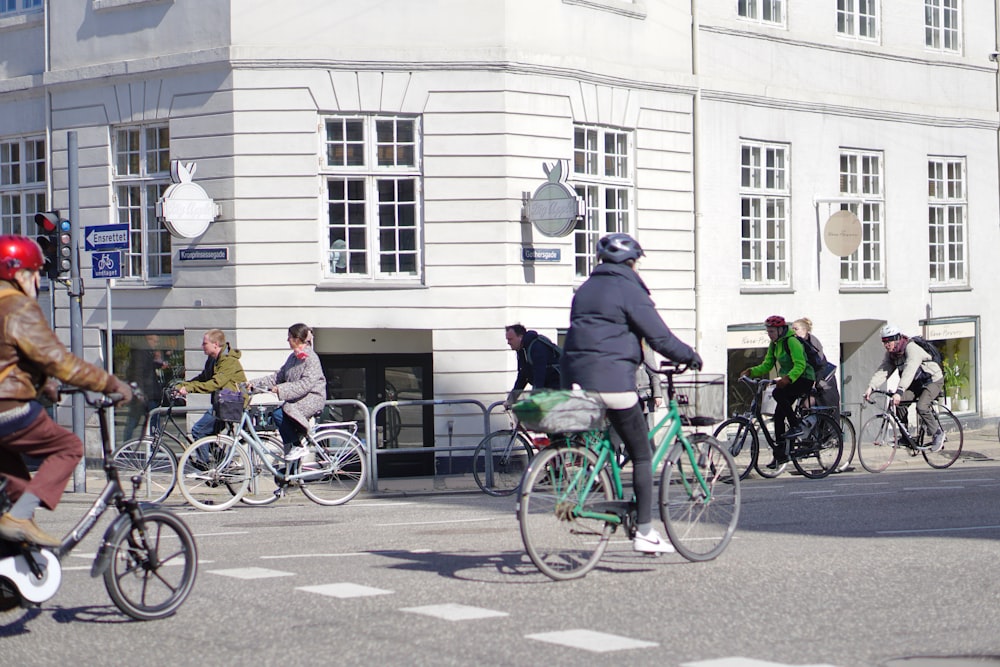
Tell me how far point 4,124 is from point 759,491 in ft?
45.8

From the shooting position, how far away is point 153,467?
49.8 ft

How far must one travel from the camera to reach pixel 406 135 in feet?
70.9

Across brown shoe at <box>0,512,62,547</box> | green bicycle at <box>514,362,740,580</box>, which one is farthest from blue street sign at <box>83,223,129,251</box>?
brown shoe at <box>0,512,62,547</box>

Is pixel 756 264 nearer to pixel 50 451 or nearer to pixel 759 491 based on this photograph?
pixel 759 491

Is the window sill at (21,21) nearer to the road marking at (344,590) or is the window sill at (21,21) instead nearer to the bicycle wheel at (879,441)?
the bicycle wheel at (879,441)

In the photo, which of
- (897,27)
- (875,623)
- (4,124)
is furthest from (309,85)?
(875,623)

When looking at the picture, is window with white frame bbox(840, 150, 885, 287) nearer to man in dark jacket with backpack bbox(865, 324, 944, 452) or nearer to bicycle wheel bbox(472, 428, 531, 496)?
man in dark jacket with backpack bbox(865, 324, 944, 452)

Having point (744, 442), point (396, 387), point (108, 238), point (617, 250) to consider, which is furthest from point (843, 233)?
point (617, 250)

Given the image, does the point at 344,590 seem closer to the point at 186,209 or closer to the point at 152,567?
the point at 152,567

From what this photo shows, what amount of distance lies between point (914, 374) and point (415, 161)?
23.5 ft

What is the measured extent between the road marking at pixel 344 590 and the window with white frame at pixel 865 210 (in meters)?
19.3

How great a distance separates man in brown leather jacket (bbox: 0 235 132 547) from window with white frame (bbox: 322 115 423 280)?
1417 cm

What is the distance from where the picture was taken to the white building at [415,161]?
69.9 feet

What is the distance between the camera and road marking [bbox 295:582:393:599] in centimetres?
854
